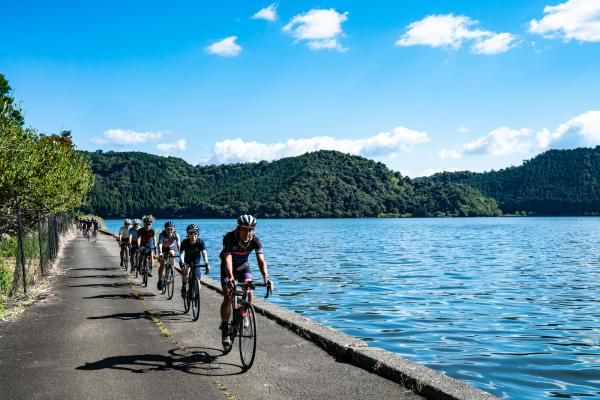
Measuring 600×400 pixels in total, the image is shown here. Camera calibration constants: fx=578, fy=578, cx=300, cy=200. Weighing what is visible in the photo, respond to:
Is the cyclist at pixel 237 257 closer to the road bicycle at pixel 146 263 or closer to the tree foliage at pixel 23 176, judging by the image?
the tree foliage at pixel 23 176

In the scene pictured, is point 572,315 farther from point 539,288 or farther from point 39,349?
point 39,349

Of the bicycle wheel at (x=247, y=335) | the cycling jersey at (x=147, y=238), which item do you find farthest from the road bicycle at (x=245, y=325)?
the cycling jersey at (x=147, y=238)

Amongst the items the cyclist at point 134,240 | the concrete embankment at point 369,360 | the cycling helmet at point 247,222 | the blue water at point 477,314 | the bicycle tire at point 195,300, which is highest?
the cycling helmet at point 247,222

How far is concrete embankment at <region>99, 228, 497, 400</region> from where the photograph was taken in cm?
659

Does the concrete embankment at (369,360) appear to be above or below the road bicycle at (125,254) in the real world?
below

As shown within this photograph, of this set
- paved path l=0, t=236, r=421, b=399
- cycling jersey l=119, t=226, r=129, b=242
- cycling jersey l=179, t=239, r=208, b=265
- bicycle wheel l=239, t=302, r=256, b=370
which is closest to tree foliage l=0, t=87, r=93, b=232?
cycling jersey l=119, t=226, r=129, b=242

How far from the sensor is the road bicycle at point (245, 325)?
25.7ft

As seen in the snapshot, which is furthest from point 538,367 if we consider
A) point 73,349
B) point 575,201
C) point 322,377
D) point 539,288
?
point 575,201

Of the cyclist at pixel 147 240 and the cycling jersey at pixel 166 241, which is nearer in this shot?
the cycling jersey at pixel 166 241

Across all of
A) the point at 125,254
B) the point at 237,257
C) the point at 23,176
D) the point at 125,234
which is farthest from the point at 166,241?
the point at 125,254

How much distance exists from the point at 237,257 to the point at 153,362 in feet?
6.24

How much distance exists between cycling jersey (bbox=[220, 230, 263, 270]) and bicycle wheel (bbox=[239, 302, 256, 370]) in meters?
0.76

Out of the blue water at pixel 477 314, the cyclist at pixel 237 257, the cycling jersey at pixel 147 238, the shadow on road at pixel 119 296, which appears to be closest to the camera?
the cyclist at pixel 237 257

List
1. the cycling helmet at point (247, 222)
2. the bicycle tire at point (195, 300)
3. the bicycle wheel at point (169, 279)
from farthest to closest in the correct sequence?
the bicycle wheel at point (169, 279)
the bicycle tire at point (195, 300)
the cycling helmet at point (247, 222)
